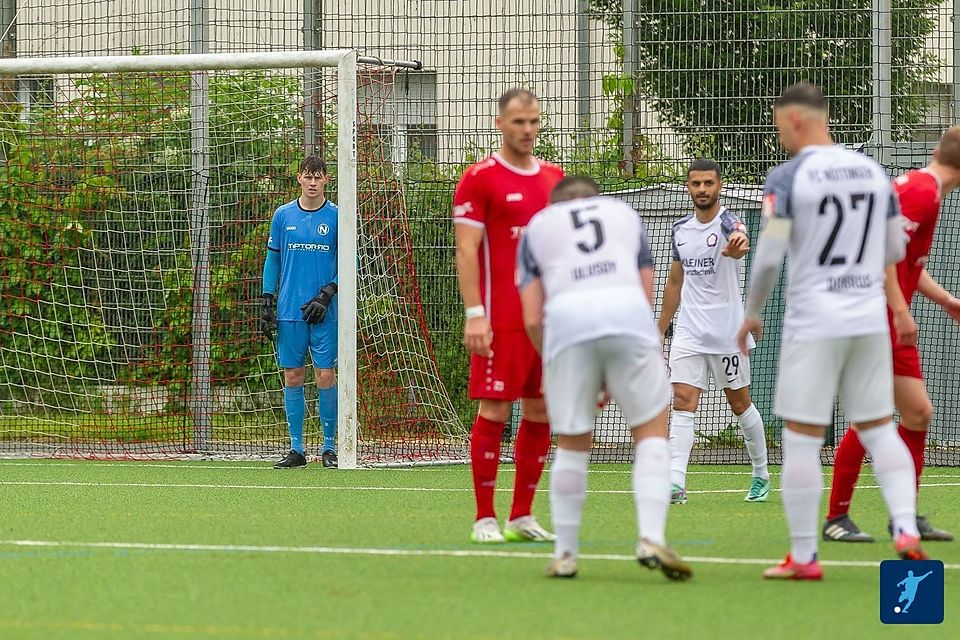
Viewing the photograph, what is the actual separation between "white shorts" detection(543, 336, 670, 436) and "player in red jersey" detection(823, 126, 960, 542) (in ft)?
4.77

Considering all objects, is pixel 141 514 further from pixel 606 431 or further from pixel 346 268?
pixel 606 431

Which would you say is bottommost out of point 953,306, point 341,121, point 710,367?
point 710,367

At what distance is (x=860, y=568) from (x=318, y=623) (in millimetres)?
2453

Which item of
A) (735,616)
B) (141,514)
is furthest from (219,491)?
(735,616)

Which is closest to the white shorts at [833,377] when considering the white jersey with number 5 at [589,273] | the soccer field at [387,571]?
the white jersey with number 5 at [589,273]

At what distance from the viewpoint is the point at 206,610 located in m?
5.41

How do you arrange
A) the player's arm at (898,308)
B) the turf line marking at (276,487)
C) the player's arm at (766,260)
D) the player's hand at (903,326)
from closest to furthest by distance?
1. the player's arm at (766,260)
2. the player's arm at (898,308)
3. the player's hand at (903,326)
4. the turf line marking at (276,487)

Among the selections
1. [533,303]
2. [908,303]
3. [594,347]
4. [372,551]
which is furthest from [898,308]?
[372,551]

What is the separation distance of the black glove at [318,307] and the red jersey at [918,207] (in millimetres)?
5848

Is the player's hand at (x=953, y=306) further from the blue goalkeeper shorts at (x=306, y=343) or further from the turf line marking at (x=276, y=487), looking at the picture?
the blue goalkeeper shorts at (x=306, y=343)

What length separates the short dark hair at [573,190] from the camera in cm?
614

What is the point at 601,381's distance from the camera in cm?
605

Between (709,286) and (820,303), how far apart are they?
402cm

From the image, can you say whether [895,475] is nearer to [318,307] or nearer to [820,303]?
[820,303]
